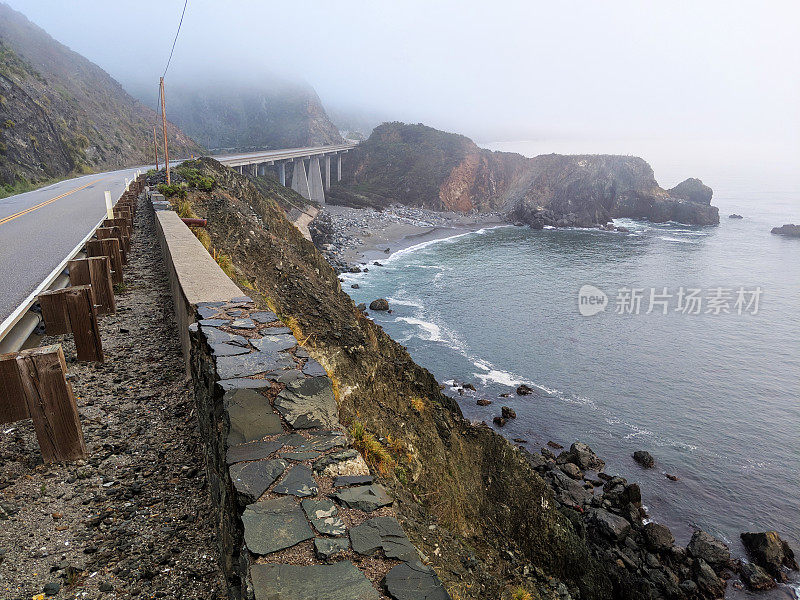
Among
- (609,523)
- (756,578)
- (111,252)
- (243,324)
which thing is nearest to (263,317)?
(243,324)

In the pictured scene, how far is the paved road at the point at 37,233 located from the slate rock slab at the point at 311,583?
302 inches

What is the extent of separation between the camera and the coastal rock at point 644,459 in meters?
21.6

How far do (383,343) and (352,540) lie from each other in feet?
51.5

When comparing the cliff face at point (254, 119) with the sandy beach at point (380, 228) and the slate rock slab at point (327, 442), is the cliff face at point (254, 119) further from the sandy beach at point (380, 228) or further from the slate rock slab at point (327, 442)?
the slate rock slab at point (327, 442)

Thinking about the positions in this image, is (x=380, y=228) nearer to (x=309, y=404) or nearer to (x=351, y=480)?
(x=309, y=404)

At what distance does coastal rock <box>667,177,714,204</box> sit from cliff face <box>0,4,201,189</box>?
93792mm

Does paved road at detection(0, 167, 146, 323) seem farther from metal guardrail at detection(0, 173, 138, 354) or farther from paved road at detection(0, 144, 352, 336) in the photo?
metal guardrail at detection(0, 173, 138, 354)

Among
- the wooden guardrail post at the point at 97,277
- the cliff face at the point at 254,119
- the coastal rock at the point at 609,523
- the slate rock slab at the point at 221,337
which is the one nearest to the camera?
the slate rock slab at the point at 221,337

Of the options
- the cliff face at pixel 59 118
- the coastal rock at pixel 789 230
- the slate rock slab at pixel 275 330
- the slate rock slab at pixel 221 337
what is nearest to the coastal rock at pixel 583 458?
the slate rock slab at pixel 275 330

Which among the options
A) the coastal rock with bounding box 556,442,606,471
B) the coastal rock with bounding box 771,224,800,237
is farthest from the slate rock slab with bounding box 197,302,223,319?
the coastal rock with bounding box 771,224,800,237

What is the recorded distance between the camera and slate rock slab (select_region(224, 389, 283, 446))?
11.7ft

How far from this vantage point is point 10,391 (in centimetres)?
399

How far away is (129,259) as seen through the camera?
39.5 feet

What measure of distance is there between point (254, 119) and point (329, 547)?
607 ft
